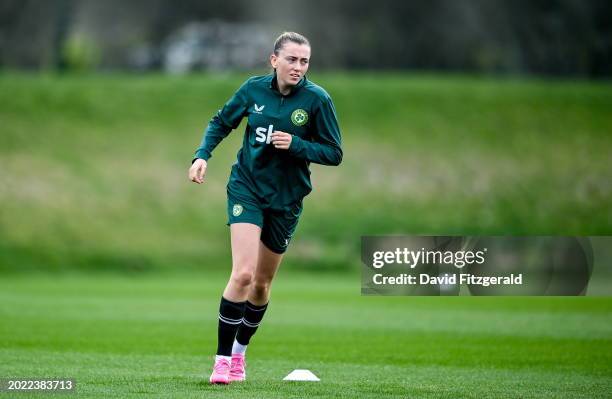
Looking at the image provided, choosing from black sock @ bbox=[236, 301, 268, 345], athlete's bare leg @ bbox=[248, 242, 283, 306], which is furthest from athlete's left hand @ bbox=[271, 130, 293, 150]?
black sock @ bbox=[236, 301, 268, 345]

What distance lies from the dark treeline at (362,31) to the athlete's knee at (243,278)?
34.9 metres

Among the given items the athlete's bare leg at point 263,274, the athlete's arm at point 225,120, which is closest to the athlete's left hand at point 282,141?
the athlete's arm at point 225,120

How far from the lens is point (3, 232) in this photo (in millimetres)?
28781

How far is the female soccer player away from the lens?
8062 mm

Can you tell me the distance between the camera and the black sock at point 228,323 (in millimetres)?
8109

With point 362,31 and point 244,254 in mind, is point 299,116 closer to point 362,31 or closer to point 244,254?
point 244,254

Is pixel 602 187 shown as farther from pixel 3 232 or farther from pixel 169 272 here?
pixel 3 232

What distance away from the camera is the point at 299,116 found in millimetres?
8297

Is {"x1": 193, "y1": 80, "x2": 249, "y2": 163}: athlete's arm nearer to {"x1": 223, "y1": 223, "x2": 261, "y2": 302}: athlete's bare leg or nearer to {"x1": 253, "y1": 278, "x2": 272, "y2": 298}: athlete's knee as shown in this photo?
{"x1": 223, "y1": 223, "x2": 261, "y2": 302}: athlete's bare leg

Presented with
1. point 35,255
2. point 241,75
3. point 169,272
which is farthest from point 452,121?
point 35,255

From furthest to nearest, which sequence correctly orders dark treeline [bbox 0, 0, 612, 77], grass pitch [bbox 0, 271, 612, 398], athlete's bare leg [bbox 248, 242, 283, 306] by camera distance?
dark treeline [bbox 0, 0, 612, 77], athlete's bare leg [bbox 248, 242, 283, 306], grass pitch [bbox 0, 271, 612, 398]

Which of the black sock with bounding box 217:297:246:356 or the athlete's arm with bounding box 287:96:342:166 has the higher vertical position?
the athlete's arm with bounding box 287:96:342:166

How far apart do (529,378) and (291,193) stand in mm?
2720

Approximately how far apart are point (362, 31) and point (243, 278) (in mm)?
37220
